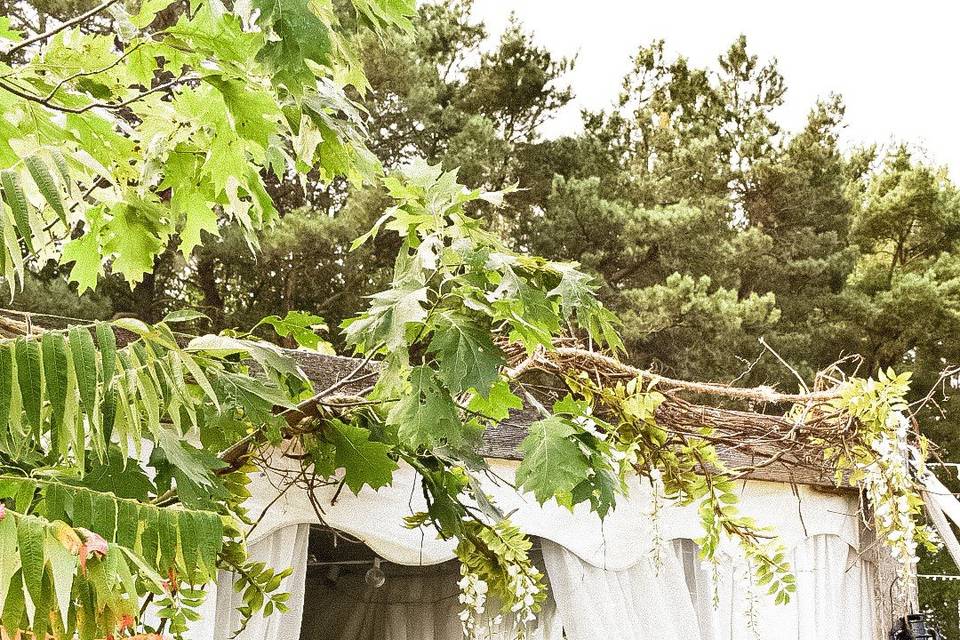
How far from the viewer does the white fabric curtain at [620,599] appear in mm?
2850

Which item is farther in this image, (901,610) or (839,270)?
(839,270)

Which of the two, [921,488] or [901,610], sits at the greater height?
[921,488]

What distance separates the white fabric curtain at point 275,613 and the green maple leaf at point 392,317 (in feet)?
3.82

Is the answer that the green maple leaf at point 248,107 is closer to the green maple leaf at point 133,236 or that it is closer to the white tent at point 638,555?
the green maple leaf at point 133,236

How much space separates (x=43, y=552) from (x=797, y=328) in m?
10.2

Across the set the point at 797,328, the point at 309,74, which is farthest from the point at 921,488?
the point at 797,328

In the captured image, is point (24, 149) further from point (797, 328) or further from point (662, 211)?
point (797, 328)

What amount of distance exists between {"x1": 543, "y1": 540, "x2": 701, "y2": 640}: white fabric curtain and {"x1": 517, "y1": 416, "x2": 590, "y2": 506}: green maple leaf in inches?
47.2

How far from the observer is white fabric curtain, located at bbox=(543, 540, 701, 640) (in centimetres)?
285

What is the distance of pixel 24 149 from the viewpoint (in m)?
1.24

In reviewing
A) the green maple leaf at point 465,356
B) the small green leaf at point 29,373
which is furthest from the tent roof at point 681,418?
the small green leaf at point 29,373

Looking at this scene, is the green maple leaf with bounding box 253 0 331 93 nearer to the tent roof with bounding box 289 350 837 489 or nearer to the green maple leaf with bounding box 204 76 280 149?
the green maple leaf with bounding box 204 76 280 149

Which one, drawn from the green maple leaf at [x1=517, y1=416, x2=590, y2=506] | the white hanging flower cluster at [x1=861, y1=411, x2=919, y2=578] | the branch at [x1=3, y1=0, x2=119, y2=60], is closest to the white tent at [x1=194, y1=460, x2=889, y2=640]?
the white hanging flower cluster at [x1=861, y1=411, x2=919, y2=578]

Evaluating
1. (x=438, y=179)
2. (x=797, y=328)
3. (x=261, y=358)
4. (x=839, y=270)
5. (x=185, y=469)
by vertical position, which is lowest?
(x=185, y=469)
